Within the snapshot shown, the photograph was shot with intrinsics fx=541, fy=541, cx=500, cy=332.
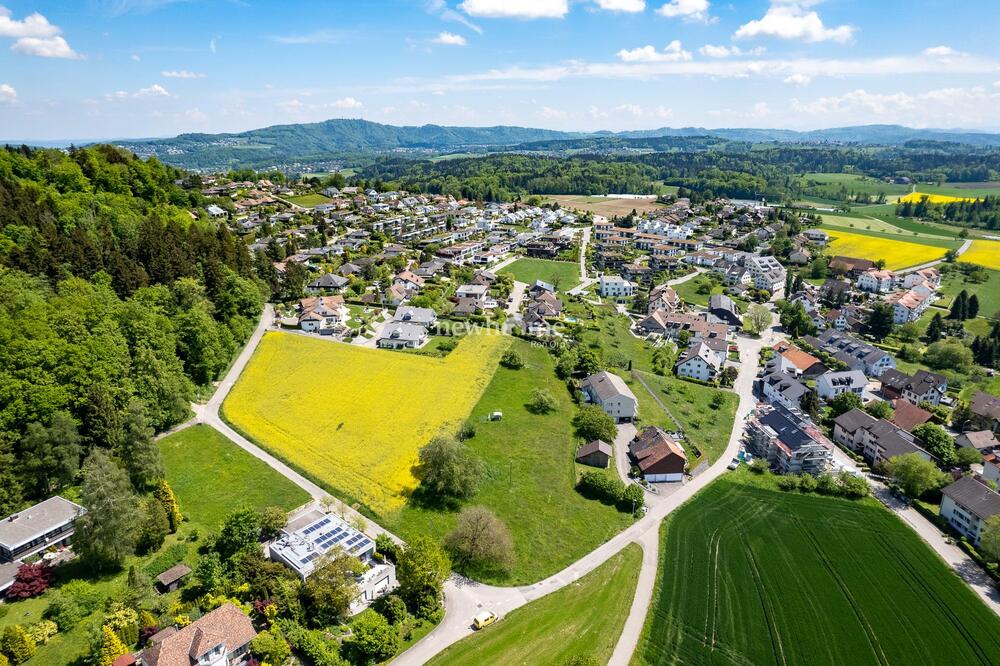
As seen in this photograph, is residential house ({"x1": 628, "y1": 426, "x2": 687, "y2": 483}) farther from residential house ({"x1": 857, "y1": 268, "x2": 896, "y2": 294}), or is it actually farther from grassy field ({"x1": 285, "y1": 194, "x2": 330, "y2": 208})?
grassy field ({"x1": 285, "y1": 194, "x2": 330, "y2": 208})

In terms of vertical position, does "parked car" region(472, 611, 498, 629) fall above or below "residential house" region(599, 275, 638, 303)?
below

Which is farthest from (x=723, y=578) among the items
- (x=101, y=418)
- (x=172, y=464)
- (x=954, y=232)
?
(x=954, y=232)

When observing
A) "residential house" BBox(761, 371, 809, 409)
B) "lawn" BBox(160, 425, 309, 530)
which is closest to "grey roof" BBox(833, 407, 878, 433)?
"residential house" BBox(761, 371, 809, 409)

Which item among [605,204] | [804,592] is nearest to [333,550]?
[804,592]

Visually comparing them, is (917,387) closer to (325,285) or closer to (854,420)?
(854,420)

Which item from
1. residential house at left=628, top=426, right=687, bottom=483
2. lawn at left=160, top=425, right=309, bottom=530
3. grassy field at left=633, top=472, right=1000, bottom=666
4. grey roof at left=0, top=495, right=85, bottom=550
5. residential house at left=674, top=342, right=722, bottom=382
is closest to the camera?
grassy field at left=633, top=472, right=1000, bottom=666

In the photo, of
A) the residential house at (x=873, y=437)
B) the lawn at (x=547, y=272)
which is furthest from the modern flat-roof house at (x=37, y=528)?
the lawn at (x=547, y=272)

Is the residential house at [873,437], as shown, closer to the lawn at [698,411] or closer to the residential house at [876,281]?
the lawn at [698,411]
